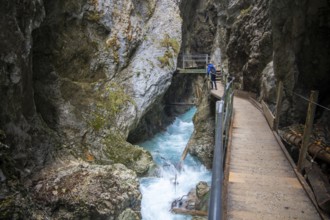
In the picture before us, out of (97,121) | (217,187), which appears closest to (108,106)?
(97,121)

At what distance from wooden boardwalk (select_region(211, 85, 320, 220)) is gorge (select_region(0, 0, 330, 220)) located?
101 inches

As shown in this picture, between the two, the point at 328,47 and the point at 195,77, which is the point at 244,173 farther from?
the point at 195,77

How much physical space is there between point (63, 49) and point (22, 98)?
4.63 meters

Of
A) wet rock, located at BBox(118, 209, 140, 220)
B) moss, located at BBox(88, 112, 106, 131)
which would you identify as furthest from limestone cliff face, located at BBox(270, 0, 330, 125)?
moss, located at BBox(88, 112, 106, 131)

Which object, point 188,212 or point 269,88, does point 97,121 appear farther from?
point 269,88

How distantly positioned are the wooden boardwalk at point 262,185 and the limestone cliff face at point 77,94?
3833 mm

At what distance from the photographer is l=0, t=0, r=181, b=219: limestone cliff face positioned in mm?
6441

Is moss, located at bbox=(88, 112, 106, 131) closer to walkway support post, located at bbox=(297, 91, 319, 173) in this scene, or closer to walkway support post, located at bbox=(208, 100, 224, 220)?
walkway support post, located at bbox=(297, 91, 319, 173)

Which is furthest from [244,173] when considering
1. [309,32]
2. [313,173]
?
[309,32]

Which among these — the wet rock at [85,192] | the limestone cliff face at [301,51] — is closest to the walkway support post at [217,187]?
the wet rock at [85,192]

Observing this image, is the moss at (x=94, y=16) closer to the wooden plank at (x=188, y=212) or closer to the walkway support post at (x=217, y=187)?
the wooden plank at (x=188, y=212)

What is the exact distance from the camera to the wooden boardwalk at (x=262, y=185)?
11.6 feet

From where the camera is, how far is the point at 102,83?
486 inches

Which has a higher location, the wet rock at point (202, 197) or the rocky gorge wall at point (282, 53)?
the rocky gorge wall at point (282, 53)
